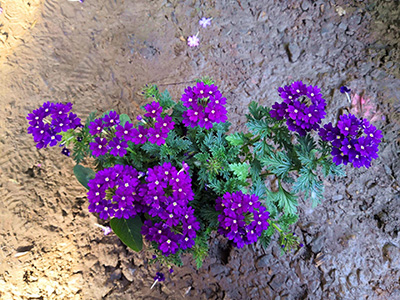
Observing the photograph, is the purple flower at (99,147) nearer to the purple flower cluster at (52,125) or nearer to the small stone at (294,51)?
the purple flower cluster at (52,125)

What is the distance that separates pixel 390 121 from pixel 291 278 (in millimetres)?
2085

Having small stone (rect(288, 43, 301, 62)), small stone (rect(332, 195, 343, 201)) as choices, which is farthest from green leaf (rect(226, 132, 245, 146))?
small stone (rect(288, 43, 301, 62))

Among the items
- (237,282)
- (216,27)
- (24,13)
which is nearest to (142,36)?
(216,27)

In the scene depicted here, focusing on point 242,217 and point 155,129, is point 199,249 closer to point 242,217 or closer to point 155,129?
point 242,217

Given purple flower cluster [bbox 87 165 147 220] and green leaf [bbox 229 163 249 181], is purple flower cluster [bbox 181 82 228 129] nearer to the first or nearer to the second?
green leaf [bbox 229 163 249 181]

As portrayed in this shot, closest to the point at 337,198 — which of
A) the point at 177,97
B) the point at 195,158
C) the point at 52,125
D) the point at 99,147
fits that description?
the point at 195,158

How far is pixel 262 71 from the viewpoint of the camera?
145 inches

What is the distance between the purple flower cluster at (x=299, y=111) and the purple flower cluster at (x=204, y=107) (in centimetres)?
38

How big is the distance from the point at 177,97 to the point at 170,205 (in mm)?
1969

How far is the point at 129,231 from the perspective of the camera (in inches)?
92.4

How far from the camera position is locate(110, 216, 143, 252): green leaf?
2.32 m

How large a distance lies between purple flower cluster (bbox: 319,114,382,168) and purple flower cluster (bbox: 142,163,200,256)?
98cm

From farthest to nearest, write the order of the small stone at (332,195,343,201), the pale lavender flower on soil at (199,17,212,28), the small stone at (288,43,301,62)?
the pale lavender flower on soil at (199,17,212,28) < the small stone at (288,43,301,62) < the small stone at (332,195,343,201)

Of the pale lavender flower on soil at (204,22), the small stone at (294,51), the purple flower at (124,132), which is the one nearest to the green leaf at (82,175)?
the purple flower at (124,132)
